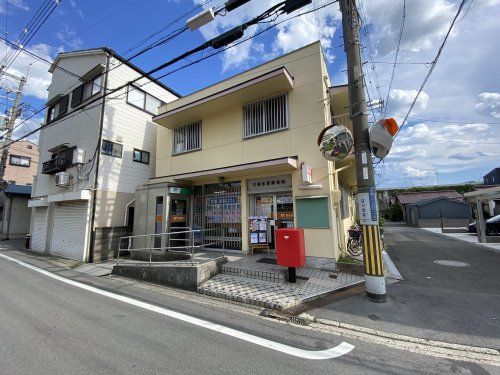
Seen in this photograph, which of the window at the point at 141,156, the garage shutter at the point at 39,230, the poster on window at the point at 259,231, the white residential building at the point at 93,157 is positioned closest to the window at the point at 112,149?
the white residential building at the point at 93,157

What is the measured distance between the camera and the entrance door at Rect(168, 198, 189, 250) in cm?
1043

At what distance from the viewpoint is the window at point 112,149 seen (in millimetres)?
11663

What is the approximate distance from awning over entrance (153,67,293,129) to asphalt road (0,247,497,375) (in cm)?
732

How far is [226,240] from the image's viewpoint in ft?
32.5

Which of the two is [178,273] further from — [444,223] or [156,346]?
[444,223]

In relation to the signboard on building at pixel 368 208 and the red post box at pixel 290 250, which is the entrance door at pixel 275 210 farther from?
the signboard on building at pixel 368 208

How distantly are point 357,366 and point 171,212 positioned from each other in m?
8.81

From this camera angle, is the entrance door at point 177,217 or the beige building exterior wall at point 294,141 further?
the entrance door at point 177,217

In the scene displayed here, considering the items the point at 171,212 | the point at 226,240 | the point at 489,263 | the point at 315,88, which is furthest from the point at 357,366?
the point at 489,263

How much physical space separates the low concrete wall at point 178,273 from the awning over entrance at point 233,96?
614 centimetres

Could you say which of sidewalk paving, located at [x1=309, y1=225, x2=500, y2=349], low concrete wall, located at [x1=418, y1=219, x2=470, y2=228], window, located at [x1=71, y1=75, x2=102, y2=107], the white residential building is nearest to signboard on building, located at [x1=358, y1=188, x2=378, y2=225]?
sidewalk paving, located at [x1=309, y1=225, x2=500, y2=349]

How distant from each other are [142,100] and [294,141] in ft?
32.9

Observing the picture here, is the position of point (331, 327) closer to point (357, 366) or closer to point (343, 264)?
point (357, 366)

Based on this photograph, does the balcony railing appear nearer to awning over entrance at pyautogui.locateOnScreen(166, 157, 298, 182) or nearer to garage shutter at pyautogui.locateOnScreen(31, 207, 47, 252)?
garage shutter at pyautogui.locateOnScreen(31, 207, 47, 252)
